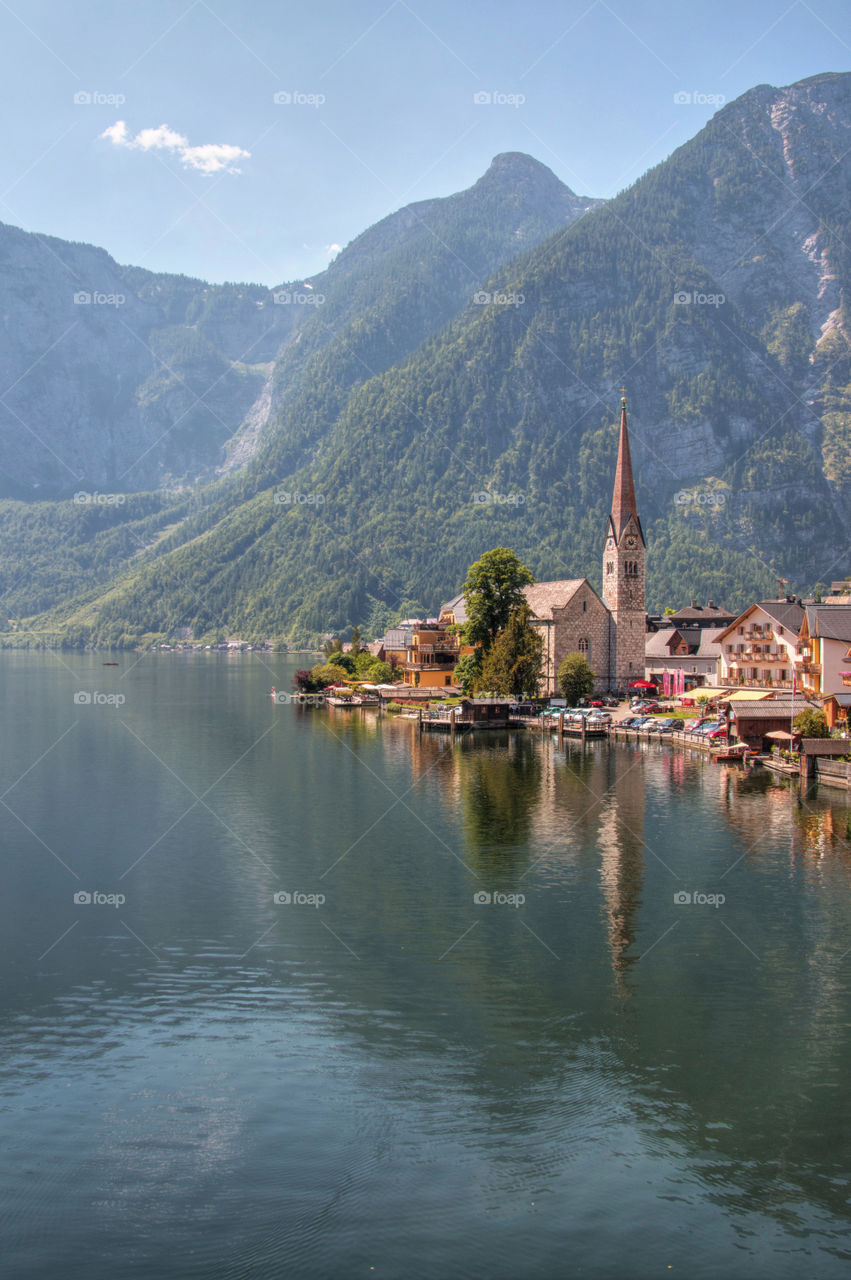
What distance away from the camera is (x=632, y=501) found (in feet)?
400

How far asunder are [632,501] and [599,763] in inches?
2148

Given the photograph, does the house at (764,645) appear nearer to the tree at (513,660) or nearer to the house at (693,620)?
the tree at (513,660)

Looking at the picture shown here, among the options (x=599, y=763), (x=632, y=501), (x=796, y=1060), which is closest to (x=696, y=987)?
(x=796, y=1060)

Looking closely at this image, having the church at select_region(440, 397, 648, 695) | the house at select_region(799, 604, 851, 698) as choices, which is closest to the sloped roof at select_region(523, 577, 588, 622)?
the church at select_region(440, 397, 648, 695)

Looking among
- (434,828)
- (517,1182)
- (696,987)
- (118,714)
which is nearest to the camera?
(517,1182)

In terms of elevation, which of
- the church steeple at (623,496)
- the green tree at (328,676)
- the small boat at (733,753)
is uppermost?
the church steeple at (623,496)

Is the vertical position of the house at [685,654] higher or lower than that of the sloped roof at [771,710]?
higher

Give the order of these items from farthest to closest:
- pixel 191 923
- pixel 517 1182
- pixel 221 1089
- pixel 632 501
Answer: pixel 632 501 < pixel 191 923 < pixel 221 1089 < pixel 517 1182

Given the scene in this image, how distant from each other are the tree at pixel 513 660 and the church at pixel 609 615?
274 inches

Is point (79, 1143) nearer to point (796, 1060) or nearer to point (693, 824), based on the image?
point (796, 1060)

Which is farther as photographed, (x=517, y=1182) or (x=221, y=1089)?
(x=221, y=1089)

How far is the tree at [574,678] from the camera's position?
357 ft

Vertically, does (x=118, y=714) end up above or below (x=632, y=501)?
below

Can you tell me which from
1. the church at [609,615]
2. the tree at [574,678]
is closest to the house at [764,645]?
the tree at [574,678]
